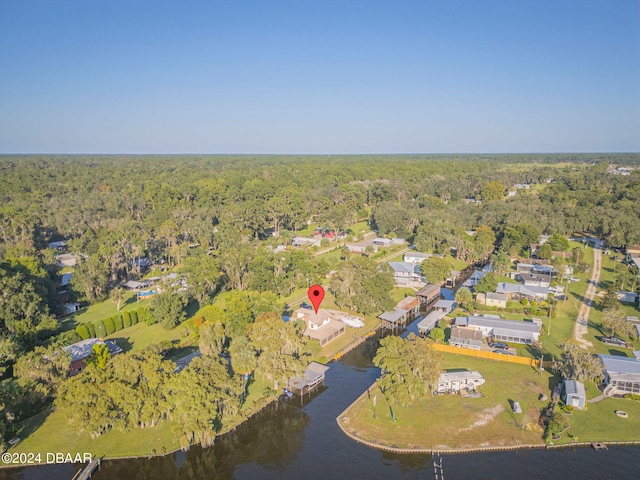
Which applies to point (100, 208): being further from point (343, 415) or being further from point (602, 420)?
point (602, 420)

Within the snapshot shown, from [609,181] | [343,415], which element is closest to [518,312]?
[343,415]

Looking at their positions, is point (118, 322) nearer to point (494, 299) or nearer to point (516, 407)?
point (516, 407)

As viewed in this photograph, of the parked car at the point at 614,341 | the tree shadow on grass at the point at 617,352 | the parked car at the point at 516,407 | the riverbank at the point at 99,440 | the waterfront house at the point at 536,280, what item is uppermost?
the waterfront house at the point at 536,280

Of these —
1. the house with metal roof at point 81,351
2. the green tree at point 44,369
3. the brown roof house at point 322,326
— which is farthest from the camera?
the brown roof house at point 322,326

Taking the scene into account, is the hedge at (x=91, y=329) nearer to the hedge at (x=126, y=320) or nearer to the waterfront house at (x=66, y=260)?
the hedge at (x=126, y=320)

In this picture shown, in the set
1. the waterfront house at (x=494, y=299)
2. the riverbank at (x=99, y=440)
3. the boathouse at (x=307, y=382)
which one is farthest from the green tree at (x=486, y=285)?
the riverbank at (x=99, y=440)

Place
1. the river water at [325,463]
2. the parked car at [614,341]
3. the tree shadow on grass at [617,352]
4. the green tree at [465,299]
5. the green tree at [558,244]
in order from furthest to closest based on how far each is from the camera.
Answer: the green tree at [558,244]
the green tree at [465,299]
the parked car at [614,341]
the tree shadow on grass at [617,352]
the river water at [325,463]
